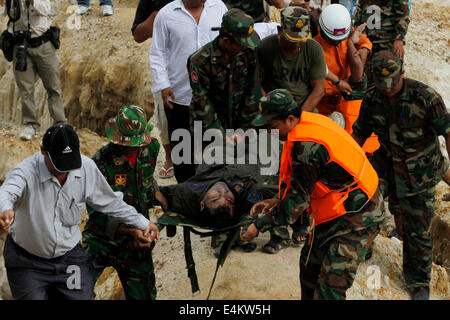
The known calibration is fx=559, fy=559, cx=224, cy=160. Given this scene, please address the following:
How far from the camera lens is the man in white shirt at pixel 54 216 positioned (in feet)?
11.7

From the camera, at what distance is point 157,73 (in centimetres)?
573

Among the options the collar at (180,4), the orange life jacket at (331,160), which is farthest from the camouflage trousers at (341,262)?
the collar at (180,4)

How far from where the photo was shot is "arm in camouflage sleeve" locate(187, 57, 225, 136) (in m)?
5.17

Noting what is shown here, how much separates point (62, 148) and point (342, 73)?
343cm

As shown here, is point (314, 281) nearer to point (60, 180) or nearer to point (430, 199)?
point (430, 199)

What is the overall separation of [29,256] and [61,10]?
10593 mm

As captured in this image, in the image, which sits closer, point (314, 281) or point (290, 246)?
point (314, 281)

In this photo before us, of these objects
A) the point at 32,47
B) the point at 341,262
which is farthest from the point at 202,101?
the point at 32,47

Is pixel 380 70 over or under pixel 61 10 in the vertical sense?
over

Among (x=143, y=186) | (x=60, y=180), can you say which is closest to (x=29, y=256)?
(x=60, y=180)

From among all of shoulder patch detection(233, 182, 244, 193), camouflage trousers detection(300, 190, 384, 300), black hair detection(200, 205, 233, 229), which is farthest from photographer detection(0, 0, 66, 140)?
camouflage trousers detection(300, 190, 384, 300)

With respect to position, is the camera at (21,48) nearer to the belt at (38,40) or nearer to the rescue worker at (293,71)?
the belt at (38,40)

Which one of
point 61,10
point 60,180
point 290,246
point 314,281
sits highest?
point 60,180

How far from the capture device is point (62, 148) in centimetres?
353
